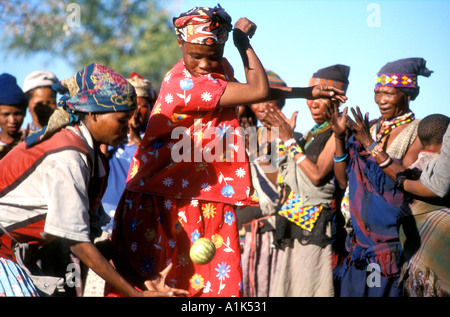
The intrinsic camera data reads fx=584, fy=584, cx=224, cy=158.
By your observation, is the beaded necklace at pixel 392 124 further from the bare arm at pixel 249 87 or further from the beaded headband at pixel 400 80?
the bare arm at pixel 249 87

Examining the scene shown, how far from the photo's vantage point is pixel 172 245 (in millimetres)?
3562

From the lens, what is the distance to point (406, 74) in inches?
220

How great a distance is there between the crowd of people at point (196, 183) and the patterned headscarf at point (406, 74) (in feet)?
0.04

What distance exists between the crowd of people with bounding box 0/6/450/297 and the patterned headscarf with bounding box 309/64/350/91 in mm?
583

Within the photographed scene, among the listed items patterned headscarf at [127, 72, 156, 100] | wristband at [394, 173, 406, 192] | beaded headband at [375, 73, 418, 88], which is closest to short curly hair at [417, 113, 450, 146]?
Answer: wristband at [394, 173, 406, 192]

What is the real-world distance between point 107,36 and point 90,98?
546 inches

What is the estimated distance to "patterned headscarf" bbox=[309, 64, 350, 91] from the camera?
20.2ft

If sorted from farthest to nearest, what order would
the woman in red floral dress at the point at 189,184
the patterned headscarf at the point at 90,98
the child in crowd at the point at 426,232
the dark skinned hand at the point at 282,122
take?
the dark skinned hand at the point at 282,122 < the child in crowd at the point at 426,232 < the woman in red floral dress at the point at 189,184 < the patterned headscarf at the point at 90,98

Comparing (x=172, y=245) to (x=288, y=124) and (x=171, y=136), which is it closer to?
(x=171, y=136)

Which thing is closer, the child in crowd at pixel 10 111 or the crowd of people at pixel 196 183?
the crowd of people at pixel 196 183

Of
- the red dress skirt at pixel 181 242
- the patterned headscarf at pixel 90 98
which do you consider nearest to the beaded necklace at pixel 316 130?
the red dress skirt at pixel 181 242

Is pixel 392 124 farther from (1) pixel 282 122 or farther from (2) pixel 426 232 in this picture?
(2) pixel 426 232

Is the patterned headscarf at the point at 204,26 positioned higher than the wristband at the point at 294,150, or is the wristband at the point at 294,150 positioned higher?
the patterned headscarf at the point at 204,26

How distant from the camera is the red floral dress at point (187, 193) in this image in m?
3.54
